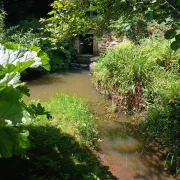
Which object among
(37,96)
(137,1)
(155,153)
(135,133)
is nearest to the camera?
(137,1)

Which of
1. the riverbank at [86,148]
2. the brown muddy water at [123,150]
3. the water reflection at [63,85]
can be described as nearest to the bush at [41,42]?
the water reflection at [63,85]

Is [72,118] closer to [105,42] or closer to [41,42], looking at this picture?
[41,42]

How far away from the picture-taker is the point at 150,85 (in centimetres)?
598

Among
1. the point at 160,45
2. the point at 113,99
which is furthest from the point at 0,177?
the point at 160,45

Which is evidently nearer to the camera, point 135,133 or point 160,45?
point 135,133

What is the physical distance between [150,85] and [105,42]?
20.4 feet

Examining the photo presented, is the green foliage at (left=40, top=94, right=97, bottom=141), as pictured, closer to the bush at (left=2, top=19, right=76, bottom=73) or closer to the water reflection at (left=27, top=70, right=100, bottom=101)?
the water reflection at (left=27, top=70, right=100, bottom=101)

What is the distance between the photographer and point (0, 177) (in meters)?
2.45

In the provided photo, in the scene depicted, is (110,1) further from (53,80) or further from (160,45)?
(53,80)

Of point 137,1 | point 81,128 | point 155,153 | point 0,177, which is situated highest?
point 137,1

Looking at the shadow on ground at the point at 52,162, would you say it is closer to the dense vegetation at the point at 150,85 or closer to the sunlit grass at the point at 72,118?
the sunlit grass at the point at 72,118

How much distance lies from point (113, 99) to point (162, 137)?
77.6 inches

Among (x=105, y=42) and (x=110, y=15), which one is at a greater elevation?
(x=110, y=15)

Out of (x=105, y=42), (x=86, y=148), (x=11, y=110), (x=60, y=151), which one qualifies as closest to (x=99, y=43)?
(x=105, y=42)
